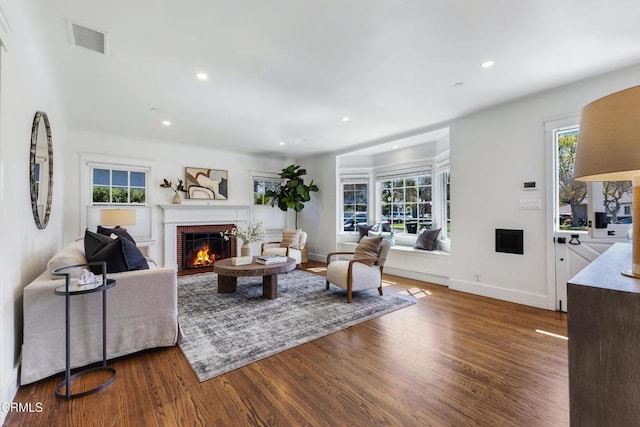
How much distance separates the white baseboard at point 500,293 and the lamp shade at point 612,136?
3204 millimetres

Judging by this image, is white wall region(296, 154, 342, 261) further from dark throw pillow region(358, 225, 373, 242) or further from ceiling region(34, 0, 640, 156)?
ceiling region(34, 0, 640, 156)

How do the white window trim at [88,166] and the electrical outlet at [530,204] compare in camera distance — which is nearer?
the electrical outlet at [530,204]

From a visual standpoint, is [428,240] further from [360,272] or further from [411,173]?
[360,272]

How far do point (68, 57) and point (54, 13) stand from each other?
681 millimetres

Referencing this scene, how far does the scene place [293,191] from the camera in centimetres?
682

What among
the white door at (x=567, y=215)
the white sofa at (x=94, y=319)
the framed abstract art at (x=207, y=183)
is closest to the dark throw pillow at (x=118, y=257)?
the white sofa at (x=94, y=319)

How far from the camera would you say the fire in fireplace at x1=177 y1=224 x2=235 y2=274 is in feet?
18.9

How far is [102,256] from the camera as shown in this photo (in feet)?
7.88

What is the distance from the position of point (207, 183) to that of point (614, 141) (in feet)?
20.5

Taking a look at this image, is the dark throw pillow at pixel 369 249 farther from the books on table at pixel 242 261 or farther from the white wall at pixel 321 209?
the white wall at pixel 321 209

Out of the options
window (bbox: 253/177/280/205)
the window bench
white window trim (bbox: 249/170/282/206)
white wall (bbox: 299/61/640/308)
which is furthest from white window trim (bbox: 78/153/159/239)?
white wall (bbox: 299/61/640/308)

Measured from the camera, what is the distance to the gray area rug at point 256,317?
2.40 m

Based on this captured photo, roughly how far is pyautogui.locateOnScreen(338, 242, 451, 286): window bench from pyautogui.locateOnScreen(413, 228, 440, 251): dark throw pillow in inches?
4.5

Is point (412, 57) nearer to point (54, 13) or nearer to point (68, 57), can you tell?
point (54, 13)
